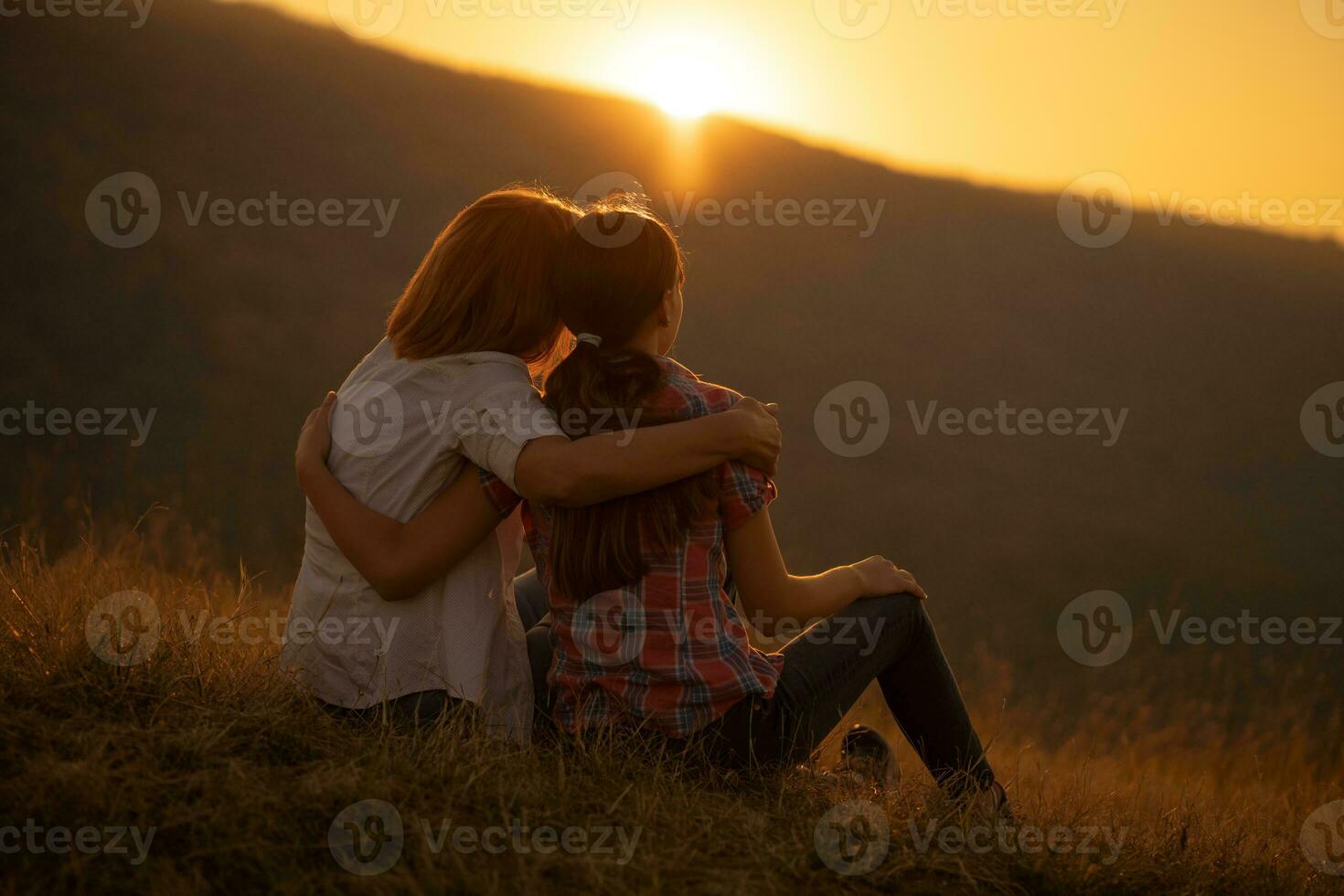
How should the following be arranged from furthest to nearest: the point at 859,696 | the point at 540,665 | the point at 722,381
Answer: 1. the point at 722,381
2. the point at 540,665
3. the point at 859,696

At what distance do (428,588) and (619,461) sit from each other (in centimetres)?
69

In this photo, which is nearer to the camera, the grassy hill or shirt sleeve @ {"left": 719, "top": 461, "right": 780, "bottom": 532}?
the grassy hill

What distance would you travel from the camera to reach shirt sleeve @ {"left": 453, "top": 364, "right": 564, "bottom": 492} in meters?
2.58

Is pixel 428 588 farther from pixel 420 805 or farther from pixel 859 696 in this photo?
pixel 859 696

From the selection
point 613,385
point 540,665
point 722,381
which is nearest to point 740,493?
point 613,385

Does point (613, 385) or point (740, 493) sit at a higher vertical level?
point (613, 385)

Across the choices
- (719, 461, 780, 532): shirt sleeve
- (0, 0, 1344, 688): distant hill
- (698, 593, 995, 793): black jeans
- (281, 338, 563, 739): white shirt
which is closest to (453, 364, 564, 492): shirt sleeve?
(281, 338, 563, 739): white shirt

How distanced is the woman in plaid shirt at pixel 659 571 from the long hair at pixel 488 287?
0.35 ft

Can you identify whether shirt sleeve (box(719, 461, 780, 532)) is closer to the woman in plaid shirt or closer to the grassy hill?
the woman in plaid shirt

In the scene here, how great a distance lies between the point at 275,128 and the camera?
592 inches

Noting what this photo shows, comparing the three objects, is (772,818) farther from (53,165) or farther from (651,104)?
(651,104)

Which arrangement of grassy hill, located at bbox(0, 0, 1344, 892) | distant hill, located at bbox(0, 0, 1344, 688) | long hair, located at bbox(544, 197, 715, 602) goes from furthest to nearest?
distant hill, located at bbox(0, 0, 1344, 688) → long hair, located at bbox(544, 197, 715, 602) → grassy hill, located at bbox(0, 0, 1344, 892)

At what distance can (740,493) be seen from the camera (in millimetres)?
2713

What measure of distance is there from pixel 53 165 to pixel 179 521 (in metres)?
6.98
